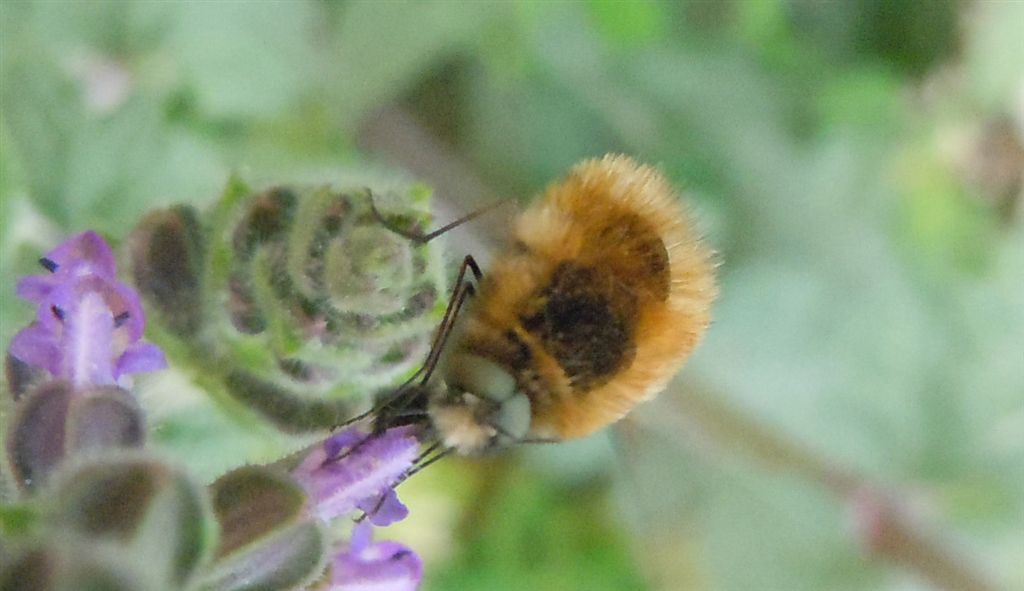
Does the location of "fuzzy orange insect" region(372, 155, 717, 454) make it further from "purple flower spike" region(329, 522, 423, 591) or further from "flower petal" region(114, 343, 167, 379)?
"flower petal" region(114, 343, 167, 379)

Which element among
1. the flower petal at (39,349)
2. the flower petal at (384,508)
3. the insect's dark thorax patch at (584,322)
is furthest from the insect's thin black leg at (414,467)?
the flower petal at (39,349)

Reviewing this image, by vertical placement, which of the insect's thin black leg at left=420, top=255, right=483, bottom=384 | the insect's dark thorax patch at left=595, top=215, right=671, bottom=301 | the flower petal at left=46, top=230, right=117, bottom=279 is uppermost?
the flower petal at left=46, top=230, right=117, bottom=279

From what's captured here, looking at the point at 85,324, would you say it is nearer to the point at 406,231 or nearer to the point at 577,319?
the point at 406,231

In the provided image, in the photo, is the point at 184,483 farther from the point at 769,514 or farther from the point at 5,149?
the point at 769,514

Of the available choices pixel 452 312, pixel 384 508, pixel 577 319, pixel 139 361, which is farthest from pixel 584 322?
pixel 139 361

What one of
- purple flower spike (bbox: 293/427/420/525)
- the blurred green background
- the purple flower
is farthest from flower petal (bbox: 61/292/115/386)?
the blurred green background

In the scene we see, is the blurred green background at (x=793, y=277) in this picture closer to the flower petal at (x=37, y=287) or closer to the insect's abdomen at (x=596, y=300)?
the insect's abdomen at (x=596, y=300)
